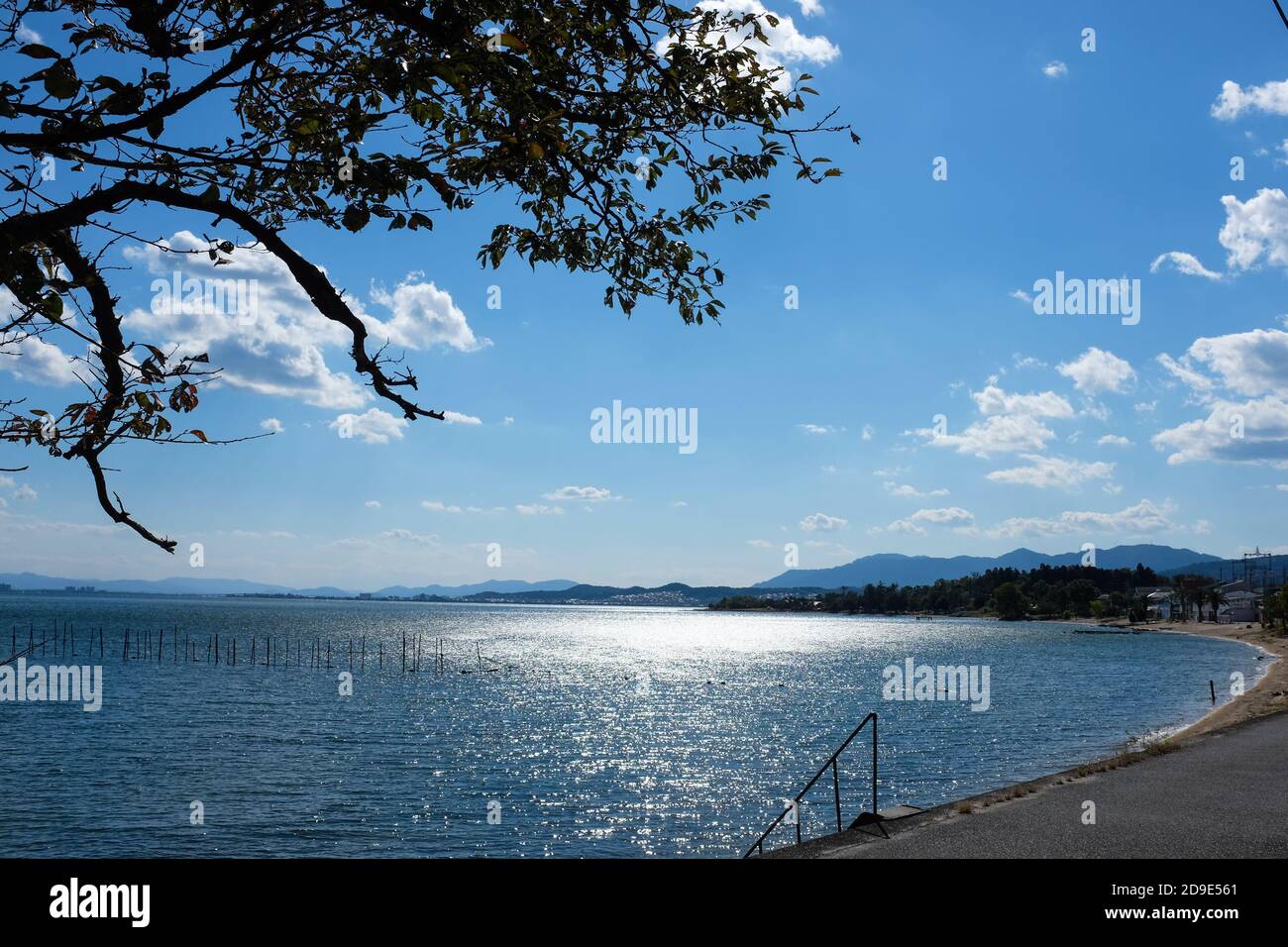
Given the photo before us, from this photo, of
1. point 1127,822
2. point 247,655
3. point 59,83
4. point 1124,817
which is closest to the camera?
point 59,83

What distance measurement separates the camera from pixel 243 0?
205 inches

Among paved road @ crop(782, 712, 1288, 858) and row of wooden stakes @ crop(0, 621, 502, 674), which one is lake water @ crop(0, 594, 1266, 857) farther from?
paved road @ crop(782, 712, 1288, 858)

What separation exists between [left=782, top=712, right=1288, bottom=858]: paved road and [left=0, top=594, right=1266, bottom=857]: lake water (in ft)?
46.1

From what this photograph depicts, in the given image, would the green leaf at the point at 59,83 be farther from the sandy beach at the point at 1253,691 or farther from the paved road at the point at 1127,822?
the sandy beach at the point at 1253,691

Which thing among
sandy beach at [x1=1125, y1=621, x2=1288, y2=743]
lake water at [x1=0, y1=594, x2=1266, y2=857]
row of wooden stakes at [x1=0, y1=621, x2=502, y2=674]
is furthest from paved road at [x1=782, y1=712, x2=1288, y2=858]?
row of wooden stakes at [x1=0, y1=621, x2=502, y2=674]

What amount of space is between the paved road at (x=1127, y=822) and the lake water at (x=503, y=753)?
14049 mm

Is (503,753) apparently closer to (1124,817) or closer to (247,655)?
(1124,817)

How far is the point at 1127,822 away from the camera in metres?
14.4

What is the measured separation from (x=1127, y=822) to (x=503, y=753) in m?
38.8

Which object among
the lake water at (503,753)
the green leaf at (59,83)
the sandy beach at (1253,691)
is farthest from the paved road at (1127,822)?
the lake water at (503,753)

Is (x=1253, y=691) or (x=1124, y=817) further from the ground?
(x=1124, y=817)

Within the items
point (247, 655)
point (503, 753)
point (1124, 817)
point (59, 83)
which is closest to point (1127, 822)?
point (1124, 817)

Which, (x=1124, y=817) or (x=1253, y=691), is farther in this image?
(x=1253, y=691)

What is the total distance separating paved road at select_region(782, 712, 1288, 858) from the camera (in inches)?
498
